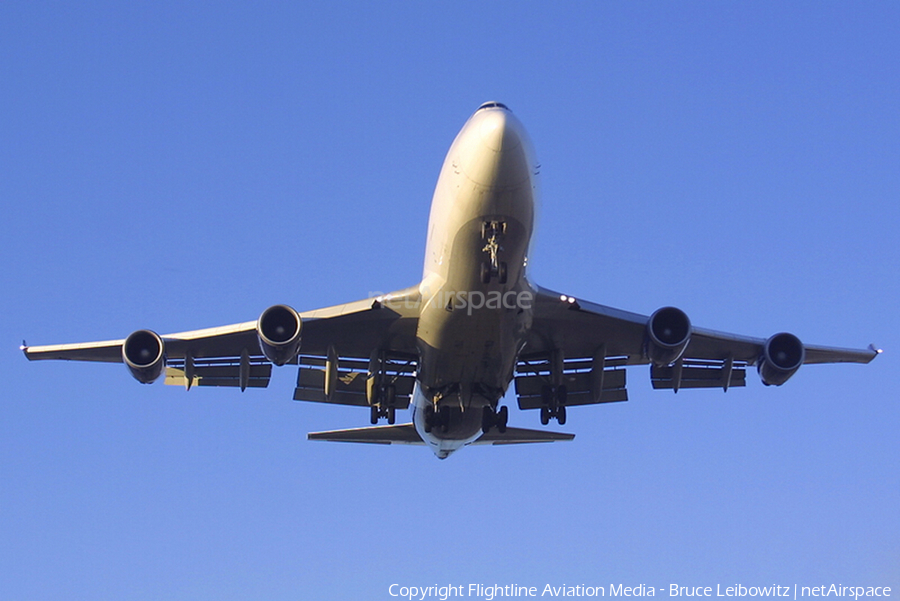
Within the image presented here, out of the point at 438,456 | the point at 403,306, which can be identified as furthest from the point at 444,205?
the point at 438,456

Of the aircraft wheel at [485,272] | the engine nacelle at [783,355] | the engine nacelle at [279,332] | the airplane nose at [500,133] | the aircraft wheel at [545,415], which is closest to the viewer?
the airplane nose at [500,133]

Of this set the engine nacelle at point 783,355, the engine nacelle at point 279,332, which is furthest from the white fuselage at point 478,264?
the engine nacelle at point 783,355

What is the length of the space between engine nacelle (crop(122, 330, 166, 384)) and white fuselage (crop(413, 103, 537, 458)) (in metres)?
5.63

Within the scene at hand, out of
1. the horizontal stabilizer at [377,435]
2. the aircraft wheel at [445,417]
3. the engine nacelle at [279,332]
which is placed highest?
the engine nacelle at [279,332]

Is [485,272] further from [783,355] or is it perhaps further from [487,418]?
[783,355]

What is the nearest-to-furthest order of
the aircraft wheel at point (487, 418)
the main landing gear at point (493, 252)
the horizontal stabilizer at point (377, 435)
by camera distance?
the main landing gear at point (493, 252)
the aircraft wheel at point (487, 418)
the horizontal stabilizer at point (377, 435)

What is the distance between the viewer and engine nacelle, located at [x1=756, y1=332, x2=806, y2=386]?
25.3m

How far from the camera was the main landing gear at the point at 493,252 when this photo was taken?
2072 centimetres

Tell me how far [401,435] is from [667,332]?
27.2ft

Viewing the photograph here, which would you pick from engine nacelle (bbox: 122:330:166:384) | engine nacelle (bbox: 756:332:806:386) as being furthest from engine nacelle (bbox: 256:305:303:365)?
engine nacelle (bbox: 756:332:806:386)

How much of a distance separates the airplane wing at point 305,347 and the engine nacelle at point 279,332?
1186 millimetres

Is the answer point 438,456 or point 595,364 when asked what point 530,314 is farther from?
point 438,456

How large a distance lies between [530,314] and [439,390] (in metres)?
3.11

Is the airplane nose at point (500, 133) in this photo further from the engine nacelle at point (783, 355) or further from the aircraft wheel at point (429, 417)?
the engine nacelle at point (783, 355)
